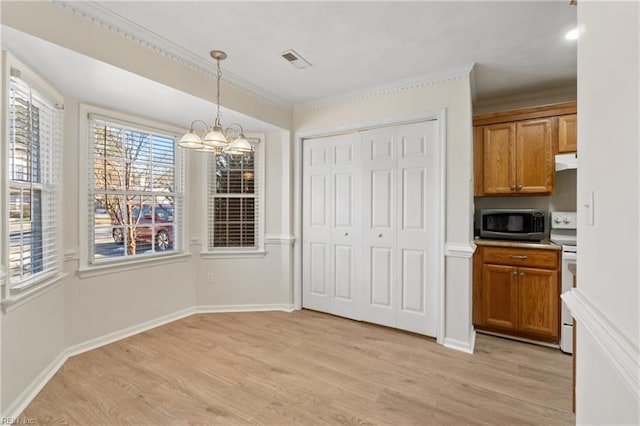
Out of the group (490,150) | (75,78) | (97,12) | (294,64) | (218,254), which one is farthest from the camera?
(218,254)

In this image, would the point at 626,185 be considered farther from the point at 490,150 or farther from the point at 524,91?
the point at 524,91

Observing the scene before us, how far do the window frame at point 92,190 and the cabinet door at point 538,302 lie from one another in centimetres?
370

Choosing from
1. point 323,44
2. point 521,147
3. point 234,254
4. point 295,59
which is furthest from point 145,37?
point 521,147

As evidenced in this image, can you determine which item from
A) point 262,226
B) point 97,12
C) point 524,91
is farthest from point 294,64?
point 524,91

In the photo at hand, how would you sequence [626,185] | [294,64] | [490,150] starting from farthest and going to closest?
[490,150], [294,64], [626,185]

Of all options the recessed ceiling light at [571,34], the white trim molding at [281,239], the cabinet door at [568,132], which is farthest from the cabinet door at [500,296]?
the white trim molding at [281,239]

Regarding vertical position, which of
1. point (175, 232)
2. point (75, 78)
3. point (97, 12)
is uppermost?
point (97, 12)

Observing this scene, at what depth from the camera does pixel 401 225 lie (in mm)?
3229

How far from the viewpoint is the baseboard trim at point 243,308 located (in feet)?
12.5

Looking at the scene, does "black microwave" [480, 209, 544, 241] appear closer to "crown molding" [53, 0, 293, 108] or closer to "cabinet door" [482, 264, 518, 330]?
"cabinet door" [482, 264, 518, 330]

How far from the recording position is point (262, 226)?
3943mm

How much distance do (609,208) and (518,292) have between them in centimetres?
249

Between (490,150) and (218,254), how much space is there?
3.40 m

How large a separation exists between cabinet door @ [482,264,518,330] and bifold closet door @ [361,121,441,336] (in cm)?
59
